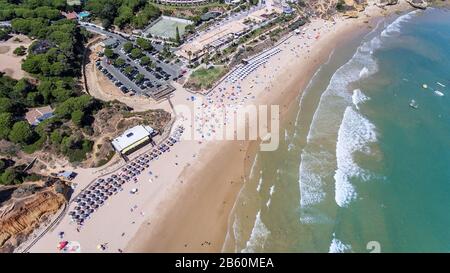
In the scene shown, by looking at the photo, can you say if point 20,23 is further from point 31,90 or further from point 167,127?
point 167,127

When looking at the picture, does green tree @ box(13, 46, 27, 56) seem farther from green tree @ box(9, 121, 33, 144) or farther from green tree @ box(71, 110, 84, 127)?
green tree @ box(71, 110, 84, 127)

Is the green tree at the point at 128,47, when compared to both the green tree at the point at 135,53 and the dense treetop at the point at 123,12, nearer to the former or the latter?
the green tree at the point at 135,53

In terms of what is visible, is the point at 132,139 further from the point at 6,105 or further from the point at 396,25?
the point at 396,25

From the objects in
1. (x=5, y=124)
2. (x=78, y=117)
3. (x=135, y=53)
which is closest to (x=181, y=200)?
(x=78, y=117)

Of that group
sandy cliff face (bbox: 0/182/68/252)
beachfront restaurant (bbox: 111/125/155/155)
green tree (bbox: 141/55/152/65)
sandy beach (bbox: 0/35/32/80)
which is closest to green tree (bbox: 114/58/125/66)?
green tree (bbox: 141/55/152/65)
